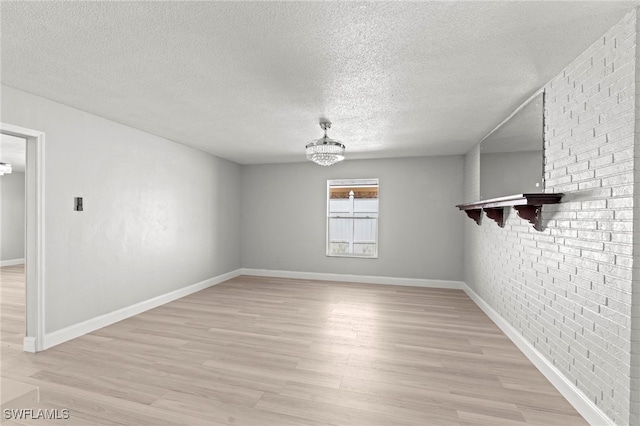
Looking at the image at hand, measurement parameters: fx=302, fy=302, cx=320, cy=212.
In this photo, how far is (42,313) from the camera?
2953 mm

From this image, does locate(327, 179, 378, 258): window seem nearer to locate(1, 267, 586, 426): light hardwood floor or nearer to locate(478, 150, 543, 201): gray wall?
locate(1, 267, 586, 426): light hardwood floor

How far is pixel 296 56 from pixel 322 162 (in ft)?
5.52

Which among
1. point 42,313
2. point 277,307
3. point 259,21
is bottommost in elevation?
point 277,307

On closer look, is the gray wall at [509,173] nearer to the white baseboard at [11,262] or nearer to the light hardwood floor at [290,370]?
the light hardwood floor at [290,370]

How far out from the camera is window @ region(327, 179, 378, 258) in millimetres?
6090

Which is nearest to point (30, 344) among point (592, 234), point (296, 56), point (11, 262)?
point (296, 56)

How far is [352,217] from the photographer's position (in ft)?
20.5

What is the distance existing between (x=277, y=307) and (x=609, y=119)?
3.97 metres

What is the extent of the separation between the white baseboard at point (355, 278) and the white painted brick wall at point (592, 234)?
272 cm

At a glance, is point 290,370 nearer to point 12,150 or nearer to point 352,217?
point 352,217

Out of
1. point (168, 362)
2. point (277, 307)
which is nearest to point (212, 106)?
point (168, 362)

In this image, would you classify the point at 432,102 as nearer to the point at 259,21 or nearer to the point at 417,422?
the point at 259,21

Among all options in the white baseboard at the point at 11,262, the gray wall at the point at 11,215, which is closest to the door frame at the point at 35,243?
the white baseboard at the point at 11,262

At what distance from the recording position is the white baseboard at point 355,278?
220 inches
